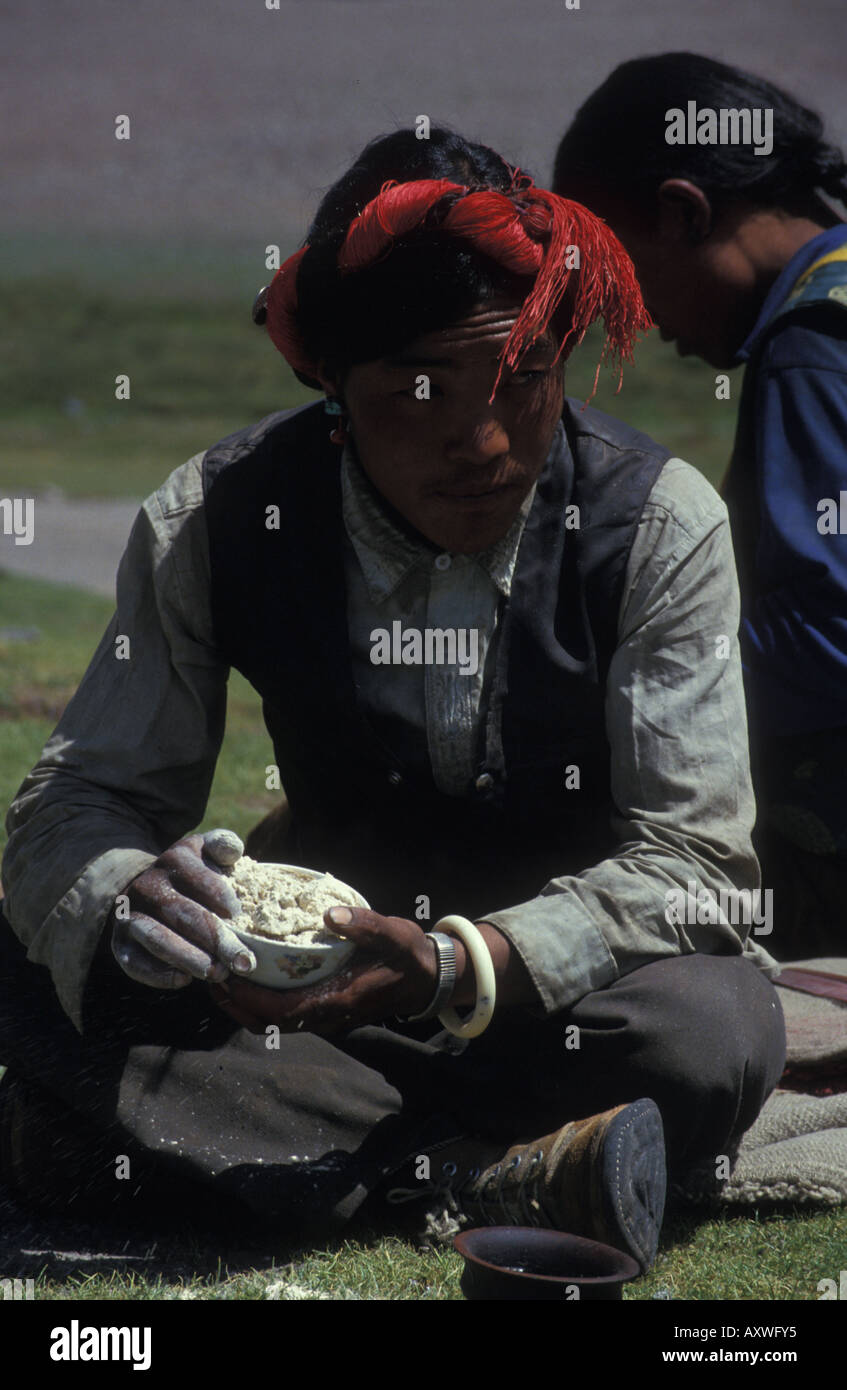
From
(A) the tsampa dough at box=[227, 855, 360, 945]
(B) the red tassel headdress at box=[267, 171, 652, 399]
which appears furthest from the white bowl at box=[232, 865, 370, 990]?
(B) the red tassel headdress at box=[267, 171, 652, 399]

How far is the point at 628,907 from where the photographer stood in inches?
125

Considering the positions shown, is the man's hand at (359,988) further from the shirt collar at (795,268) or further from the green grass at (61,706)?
the green grass at (61,706)

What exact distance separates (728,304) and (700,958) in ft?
6.62

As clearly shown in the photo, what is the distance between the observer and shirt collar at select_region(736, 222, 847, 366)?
4309 mm

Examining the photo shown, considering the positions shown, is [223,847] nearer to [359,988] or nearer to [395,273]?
[359,988]

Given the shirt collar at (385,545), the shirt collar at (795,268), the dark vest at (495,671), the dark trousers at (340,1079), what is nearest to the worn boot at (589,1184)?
the dark trousers at (340,1079)

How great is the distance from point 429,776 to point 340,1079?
0.62m

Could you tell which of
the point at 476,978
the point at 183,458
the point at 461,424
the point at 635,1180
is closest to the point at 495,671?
the point at 461,424

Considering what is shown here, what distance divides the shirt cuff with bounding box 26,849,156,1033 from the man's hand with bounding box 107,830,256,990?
0.09m

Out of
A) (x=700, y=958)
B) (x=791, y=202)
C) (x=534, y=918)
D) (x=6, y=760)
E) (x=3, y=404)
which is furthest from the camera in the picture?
(x=3, y=404)

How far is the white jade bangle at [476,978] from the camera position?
9.84 ft

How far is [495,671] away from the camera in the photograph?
3.43 metres
